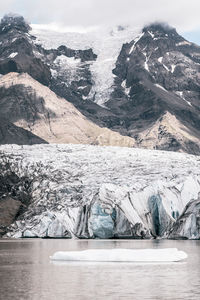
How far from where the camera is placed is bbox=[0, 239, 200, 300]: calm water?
28453 mm

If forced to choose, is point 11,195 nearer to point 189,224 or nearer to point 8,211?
point 8,211

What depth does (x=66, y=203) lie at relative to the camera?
9156cm

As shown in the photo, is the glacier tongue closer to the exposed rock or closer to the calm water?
the exposed rock

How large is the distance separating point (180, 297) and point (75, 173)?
244 feet

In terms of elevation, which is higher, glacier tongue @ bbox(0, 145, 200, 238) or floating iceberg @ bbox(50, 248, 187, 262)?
glacier tongue @ bbox(0, 145, 200, 238)

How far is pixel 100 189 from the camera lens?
276ft

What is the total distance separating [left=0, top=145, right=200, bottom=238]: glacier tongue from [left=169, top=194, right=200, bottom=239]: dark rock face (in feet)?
18.4


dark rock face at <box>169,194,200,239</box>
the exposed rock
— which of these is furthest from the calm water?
the exposed rock

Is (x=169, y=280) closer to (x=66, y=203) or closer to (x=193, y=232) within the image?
(x=193, y=232)

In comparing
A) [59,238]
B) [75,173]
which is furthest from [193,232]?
[75,173]

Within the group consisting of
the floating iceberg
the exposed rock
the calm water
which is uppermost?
the exposed rock

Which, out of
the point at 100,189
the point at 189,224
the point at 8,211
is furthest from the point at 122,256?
the point at 8,211

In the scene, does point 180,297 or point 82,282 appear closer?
point 180,297

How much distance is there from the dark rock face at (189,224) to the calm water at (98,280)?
2822 centimetres
